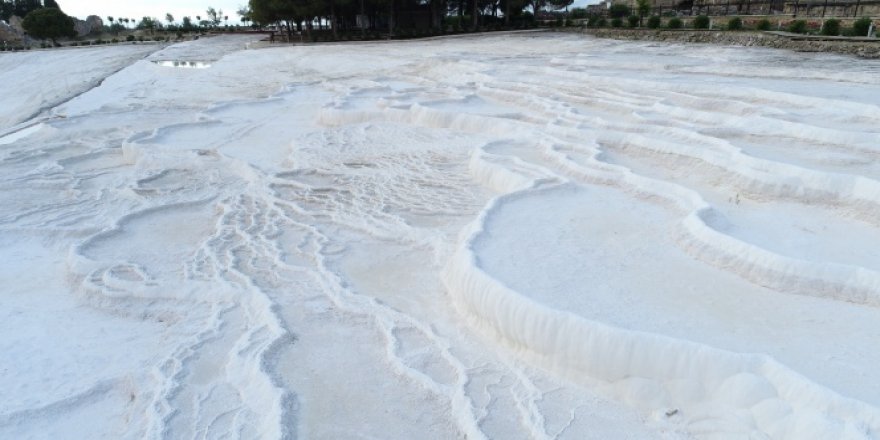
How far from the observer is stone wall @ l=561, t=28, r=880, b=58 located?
13297 millimetres

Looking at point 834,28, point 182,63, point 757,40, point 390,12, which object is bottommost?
point 182,63

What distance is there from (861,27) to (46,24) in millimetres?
42234

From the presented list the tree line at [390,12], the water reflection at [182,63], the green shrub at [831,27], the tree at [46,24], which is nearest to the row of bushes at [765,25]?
the green shrub at [831,27]

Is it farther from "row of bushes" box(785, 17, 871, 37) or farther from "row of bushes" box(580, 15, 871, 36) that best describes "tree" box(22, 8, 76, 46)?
"row of bushes" box(785, 17, 871, 37)

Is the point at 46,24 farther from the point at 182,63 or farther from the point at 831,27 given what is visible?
the point at 831,27

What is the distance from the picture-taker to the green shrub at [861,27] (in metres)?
14.5

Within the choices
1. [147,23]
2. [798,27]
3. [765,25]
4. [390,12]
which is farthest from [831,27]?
[147,23]

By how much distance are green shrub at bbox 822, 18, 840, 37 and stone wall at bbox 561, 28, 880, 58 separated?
0.78m

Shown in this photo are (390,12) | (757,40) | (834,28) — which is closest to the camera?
(834,28)

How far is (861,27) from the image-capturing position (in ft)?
47.7

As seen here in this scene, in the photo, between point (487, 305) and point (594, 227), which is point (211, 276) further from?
point (594, 227)

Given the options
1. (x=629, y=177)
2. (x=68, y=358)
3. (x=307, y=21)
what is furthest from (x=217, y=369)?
(x=307, y=21)

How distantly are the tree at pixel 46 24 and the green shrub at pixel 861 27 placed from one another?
40.9m

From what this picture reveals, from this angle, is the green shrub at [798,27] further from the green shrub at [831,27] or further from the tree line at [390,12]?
the tree line at [390,12]
